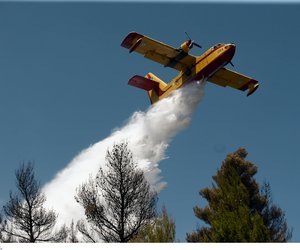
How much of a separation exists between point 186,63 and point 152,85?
481cm

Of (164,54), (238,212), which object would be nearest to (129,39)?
(164,54)

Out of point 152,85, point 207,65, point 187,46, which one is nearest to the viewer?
point 207,65

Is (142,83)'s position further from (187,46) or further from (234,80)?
(234,80)

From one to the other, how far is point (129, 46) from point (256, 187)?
9797 millimetres

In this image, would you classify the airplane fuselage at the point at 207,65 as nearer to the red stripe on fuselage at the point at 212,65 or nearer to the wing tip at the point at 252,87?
the red stripe on fuselage at the point at 212,65

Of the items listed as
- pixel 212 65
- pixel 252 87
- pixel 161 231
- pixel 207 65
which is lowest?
pixel 161 231

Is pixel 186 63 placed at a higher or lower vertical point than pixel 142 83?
lower

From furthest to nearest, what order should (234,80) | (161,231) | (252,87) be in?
(252,87) < (234,80) < (161,231)

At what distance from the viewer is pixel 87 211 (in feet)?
57.7

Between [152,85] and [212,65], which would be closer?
[212,65]

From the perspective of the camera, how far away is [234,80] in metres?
28.2

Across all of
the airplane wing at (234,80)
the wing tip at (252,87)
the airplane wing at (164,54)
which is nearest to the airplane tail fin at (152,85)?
the airplane wing at (164,54)

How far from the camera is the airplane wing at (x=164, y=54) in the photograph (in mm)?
23812
